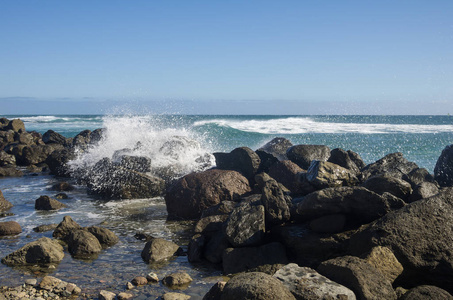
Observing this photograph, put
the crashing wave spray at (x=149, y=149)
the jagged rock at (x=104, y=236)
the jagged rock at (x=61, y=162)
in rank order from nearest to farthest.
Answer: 1. the jagged rock at (x=104, y=236)
2. the crashing wave spray at (x=149, y=149)
3. the jagged rock at (x=61, y=162)

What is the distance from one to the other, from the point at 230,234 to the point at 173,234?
1871mm

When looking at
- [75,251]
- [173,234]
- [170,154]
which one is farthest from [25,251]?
[170,154]

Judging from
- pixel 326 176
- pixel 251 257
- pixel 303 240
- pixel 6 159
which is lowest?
pixel 6 159

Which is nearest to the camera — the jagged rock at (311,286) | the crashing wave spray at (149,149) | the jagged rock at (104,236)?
the jagged rock at (311,286)

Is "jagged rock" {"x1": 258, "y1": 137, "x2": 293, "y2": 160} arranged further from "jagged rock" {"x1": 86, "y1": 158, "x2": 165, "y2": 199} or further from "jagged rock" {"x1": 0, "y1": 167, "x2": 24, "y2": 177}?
"jagged rock" {"x1": 0, "y1": 167, "x2": 24, "y2": 177}

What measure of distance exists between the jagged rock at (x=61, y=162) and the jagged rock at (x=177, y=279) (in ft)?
34.6

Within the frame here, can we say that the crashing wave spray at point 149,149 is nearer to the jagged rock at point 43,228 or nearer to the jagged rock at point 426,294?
the jagged rock at point 43,228

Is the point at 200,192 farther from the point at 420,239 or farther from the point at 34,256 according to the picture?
the point at 420,239

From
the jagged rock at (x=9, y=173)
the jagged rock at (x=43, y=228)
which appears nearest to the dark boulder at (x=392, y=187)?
the jagged rock at (x=43, y=228)

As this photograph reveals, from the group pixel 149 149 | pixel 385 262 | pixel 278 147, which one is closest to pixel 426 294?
pixel 385 262

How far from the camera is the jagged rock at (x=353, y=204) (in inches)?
208

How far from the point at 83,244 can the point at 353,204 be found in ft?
12.5

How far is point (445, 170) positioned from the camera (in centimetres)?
885

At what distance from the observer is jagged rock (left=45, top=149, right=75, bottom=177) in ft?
47.4
